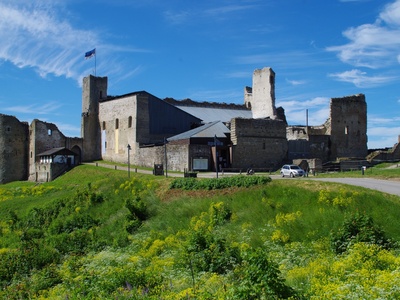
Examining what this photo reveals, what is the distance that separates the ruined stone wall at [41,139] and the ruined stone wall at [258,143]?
1223 inches

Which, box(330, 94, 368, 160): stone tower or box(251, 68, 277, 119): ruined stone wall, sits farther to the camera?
box(251, 68, 277, 119): ruined stone wall

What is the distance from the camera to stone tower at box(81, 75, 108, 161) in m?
69.3

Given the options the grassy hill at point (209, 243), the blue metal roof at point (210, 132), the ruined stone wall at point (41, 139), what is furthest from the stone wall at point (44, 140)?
the grassy hill at point (209, 243)

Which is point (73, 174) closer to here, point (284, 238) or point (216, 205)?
point (216, 205)

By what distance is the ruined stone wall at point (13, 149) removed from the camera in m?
65.8

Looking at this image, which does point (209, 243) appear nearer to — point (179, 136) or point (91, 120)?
point (179, 136)

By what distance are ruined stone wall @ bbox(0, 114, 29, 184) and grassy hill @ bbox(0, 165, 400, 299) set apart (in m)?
37.4

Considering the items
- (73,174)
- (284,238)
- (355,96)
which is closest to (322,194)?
(284,238)

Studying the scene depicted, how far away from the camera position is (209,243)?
16141 mm

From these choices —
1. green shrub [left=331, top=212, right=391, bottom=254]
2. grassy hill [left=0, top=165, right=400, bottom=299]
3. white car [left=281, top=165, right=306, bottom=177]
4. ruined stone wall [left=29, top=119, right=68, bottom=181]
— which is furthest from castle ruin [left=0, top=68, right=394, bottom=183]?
green shrub [left=331, top=212, right=391, bottom=254]

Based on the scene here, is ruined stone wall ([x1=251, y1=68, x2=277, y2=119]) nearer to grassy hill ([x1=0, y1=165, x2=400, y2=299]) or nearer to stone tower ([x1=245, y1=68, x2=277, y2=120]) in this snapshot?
stone tower ([x1=245, y1=68, x2=277, y2=120])

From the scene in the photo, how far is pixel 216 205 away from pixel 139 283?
934 cm

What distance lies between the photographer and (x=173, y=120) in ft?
204

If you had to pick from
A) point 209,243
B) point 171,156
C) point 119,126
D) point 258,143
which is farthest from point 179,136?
point 209,243
